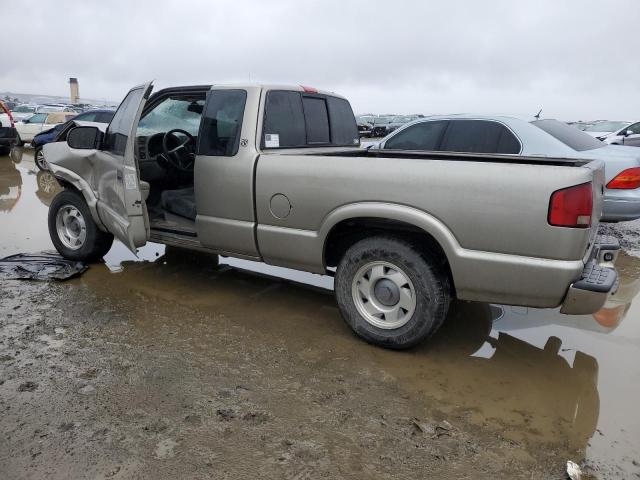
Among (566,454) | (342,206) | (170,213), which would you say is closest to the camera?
(566,454)

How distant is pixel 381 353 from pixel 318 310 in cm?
95

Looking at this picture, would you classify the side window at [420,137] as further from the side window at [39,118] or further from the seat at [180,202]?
the side window at [39,118]

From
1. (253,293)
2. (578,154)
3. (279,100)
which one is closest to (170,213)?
(253,293)

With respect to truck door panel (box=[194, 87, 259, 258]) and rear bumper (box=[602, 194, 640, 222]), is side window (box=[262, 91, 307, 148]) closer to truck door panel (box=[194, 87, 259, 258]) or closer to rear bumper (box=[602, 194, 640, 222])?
truck door panel (box=[194, 87, 259, 258])

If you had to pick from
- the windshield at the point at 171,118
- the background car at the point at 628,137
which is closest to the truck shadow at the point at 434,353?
the windshield at the point at 171,118

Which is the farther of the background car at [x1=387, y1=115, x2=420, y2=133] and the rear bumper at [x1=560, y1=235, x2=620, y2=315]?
the background car at [x1=387, y1=115, x2=420, y2=133]

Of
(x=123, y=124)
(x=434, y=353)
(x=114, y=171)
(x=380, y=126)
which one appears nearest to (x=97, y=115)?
(x=123, y=124)

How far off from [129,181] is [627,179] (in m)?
5.56

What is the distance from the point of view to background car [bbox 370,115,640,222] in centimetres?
570

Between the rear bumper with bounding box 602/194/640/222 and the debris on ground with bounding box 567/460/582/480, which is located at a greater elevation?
the rear bumper with bounding box 602/194/640/222

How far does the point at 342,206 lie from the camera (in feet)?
11.3

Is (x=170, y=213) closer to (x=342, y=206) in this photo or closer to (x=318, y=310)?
(x=318, y=310)

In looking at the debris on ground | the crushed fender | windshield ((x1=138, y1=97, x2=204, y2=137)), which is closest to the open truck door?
windshield ((x1=138, y1=97, x2=204, y2=137))

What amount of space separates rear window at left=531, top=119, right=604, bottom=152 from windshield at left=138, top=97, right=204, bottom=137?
405 cm
